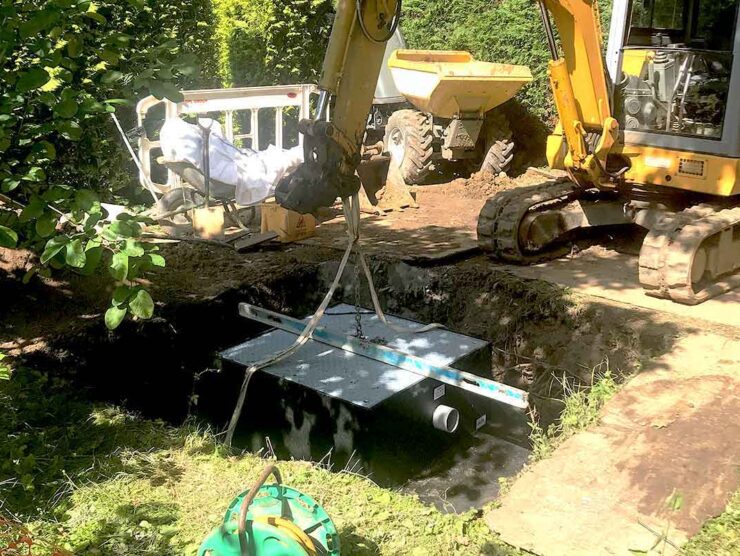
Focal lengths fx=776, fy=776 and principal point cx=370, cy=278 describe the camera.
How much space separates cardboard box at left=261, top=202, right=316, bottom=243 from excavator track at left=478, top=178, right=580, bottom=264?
6.40 feet

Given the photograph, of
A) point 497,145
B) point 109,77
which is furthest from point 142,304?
point 497,145

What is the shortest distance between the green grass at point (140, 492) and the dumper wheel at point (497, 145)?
7.62 metres

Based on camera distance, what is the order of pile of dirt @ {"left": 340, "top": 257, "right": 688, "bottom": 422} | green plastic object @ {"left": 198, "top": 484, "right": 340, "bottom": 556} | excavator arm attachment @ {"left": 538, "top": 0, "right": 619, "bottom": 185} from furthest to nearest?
excavator arm attachment @ {"left": 538, "top": 0, "right": 619, "bottom": 185} → pile of dirt @ {"left": 340, "top": 257, "right": 688, "bottom": 422} → green plastic object @ {"left": 198, "top": 484, "right": 340, "bottom": 556}

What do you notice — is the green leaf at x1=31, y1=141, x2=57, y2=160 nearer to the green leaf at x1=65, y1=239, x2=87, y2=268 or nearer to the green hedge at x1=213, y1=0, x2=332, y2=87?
the green leaf at x1=65, y1=239, x2=87, y2=268

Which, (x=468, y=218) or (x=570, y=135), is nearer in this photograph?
(x=570, y=135)

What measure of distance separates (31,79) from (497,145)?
29.9 ft

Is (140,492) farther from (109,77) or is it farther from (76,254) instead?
(109,77)

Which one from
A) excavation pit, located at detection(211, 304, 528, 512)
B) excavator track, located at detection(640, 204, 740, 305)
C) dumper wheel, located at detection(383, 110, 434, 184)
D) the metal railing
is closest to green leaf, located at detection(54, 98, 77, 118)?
excavation pit, located at detection(211, 304, 528, 512)

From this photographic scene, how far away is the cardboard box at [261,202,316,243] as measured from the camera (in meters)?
8.27

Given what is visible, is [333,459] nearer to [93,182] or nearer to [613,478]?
[613,478]

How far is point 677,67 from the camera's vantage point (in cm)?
672

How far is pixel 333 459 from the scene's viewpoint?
508cm

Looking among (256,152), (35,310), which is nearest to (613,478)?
(35,310)

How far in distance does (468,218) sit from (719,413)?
17.8 ft
